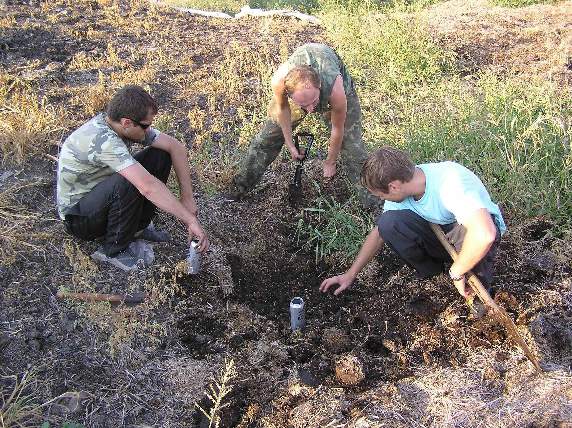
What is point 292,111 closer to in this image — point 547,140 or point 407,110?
point 407,110

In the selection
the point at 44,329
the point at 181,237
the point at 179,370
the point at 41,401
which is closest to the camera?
the point at 41,401

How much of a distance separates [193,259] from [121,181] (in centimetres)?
62

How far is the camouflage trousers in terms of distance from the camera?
13.1 ft

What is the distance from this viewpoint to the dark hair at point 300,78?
329cm

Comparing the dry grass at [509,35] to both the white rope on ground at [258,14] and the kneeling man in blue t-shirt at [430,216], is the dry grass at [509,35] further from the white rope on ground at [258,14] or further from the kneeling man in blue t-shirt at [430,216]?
the kneeling man in blue t-shirt at [430,216]

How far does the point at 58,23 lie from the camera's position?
719cm

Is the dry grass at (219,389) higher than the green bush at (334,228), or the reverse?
the green bush at (334,228)

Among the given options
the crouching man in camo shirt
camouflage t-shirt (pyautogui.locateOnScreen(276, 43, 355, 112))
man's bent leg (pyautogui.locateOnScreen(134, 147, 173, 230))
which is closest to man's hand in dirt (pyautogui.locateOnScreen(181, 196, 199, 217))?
the crouching man in camo shirt

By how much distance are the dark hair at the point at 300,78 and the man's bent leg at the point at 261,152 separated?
0.63 m

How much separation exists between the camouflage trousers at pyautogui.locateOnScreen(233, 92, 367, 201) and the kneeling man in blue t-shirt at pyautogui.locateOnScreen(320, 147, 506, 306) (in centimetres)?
97

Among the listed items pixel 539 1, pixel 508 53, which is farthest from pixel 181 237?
pixel 539 1

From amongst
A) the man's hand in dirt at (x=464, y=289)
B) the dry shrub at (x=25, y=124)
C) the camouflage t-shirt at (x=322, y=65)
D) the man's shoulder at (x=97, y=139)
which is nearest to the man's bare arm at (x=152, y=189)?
the man's shoulder at (x=97, y=139)

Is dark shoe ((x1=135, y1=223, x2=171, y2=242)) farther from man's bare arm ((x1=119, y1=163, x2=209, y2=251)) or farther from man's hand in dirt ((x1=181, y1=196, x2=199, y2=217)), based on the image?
man's bare arm ((x1=119, y1=163, x2=209, y2=251))

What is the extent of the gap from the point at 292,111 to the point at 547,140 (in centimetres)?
183
